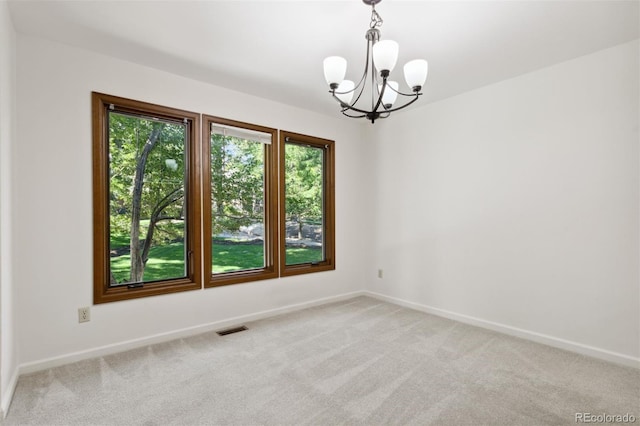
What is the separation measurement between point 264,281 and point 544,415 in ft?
8.87

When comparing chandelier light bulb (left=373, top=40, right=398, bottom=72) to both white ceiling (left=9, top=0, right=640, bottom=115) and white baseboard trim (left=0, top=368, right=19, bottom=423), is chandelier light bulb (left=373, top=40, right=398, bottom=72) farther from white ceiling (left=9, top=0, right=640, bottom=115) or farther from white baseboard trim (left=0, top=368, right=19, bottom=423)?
white baseboard trim (left=0, top=368, right=19, bottom=423)

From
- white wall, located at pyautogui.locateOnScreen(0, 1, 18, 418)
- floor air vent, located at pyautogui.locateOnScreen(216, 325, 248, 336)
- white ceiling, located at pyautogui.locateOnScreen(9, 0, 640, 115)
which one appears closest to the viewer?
white wall, located at pyautogui.locateOnScreen(0, 1, 18, 418)

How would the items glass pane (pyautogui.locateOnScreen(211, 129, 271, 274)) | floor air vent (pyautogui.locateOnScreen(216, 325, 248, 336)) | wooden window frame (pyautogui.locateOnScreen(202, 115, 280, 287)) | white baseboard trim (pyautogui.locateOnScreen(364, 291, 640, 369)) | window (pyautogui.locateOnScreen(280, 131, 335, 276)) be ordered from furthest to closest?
window (pyautogui.locateOnScreen(280, 131, 335, 276)), glass pane (pyautogui.locateOnScreen(211, 129, 271, 274)), wooden window frame (pyautogui.locateOnScreen(202, 115, 280, 287)), floor air vent (pyautogui.locateOnScreen(216, 325, 248, 336)), white baseboard trim (pyautogui.locateOnScreen(364, 291, 640, 369))

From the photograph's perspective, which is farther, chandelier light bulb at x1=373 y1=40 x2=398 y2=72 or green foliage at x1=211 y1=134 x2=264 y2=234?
green foliage at x1=211 y1=134 x2=264 y2=234

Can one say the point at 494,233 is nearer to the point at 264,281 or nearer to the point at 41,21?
the point at 264,281

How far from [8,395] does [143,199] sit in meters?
1.64

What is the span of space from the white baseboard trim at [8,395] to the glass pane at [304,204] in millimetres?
2520

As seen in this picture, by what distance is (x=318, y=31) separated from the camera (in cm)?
234

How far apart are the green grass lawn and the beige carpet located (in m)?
0.67

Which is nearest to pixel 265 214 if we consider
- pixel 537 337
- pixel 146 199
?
pixel 146 199

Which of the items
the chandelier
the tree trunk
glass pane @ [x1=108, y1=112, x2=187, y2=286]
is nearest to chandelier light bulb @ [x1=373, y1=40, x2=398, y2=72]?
the chandelier

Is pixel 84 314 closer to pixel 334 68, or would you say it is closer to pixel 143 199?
pixel 143 199

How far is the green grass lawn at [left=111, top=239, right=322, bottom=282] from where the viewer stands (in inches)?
114

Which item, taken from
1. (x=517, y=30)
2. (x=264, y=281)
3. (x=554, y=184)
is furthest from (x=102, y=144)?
(x=554, y=184)
